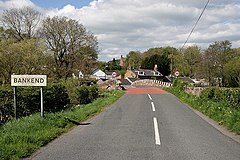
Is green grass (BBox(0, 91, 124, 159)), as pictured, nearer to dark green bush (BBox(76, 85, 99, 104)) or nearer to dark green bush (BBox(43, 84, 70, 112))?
dark green bush (BBox(43, 84, 70, 112))

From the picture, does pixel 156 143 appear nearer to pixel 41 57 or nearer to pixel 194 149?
pixel 194 149

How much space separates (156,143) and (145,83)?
272ft

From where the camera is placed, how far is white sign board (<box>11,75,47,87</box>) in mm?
13633

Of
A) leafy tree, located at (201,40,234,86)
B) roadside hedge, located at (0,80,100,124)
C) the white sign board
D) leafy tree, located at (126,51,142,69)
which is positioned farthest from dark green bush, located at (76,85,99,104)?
leafy tree, located at (126,51,142,69)

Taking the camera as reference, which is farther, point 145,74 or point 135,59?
point 135,59

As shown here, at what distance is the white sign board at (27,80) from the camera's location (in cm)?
1363

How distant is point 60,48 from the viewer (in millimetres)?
55406

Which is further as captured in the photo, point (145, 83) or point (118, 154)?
point (145, 83)

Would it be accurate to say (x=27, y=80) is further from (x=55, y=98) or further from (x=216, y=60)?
(x=216, y=60)

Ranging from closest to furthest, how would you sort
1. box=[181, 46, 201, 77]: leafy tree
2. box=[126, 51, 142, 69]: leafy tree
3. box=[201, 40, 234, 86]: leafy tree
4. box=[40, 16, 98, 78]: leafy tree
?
1. box=[40, 16, 98, 78]: leafy tree
2. box=[201, 40, 234, 86]: leafy tree
3. box=[181, 46, 201, 77]: leafy tree
4. box=[126, 51, 142, 69]: leafy tree

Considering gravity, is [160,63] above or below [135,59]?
below

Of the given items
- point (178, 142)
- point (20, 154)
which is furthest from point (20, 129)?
point (178, 142)

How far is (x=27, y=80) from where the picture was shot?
13.8 m

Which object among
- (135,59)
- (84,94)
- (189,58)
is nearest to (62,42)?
(84,94)
